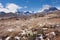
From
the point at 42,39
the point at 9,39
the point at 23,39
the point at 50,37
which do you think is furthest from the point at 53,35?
the point at 9,39

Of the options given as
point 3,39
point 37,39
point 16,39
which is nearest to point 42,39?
point 37,39

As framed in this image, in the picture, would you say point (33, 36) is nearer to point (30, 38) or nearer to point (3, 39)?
point (30, 38)

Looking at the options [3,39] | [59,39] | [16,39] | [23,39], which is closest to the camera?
[59,39]

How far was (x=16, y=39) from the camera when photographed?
4041 centimetres

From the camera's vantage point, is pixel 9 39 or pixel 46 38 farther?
pixel 9 39

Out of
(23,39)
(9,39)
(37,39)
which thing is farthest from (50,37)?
(9,39)

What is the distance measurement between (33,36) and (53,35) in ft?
16.5

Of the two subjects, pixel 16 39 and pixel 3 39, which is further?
pixel 3 39

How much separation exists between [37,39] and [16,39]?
21.6 feet

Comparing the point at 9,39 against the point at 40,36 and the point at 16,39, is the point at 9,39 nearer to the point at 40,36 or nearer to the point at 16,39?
the point at 16,39

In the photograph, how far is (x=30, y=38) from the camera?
3606 centimetres

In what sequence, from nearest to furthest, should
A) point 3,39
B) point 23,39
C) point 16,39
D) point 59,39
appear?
point 59,39, point 23,39, point 16,39, point 3,39

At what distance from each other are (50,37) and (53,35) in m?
1.46

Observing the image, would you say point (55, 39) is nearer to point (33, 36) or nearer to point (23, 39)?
point (33, 36)
